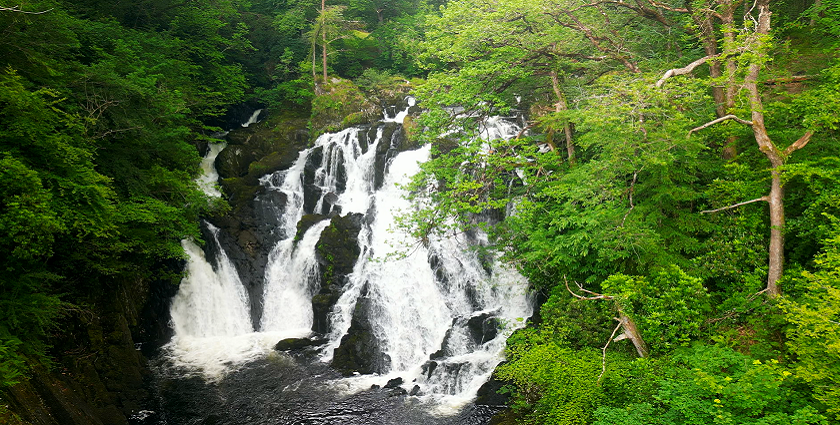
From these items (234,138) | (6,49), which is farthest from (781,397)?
(234,138)

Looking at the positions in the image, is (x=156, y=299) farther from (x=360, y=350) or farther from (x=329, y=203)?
(x=360, y=350)

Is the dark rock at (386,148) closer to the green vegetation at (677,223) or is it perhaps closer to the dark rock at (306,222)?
the dark rock at (306,222)

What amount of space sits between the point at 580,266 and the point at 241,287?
40.7ft

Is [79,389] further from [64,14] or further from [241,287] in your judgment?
[64,14]

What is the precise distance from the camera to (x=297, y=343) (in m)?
14.9

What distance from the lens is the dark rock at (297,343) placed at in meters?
14.8

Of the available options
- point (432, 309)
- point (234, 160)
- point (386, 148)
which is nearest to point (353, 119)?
point (386, 148)

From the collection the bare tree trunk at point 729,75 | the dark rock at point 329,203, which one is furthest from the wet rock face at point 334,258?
the bare tree trunk at point 729,75

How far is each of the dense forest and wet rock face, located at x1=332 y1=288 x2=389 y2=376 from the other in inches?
177

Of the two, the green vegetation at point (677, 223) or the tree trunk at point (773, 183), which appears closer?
the green vegetation at point (677, 223)

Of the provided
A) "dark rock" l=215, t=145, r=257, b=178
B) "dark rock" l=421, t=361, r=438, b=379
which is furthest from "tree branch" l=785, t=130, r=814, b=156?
"dark rock" l=215, t=145, r=257, b=178

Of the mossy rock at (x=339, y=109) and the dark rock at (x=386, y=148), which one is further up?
the mossy rock at (x=339, y=109)

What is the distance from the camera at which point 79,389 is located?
10609 mm

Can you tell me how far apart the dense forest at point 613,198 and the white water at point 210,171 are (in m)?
4.48
